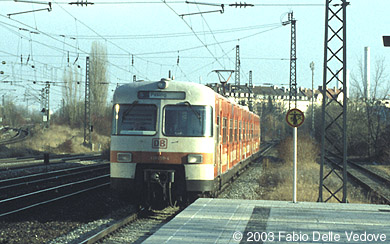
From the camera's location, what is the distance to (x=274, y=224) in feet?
29.9

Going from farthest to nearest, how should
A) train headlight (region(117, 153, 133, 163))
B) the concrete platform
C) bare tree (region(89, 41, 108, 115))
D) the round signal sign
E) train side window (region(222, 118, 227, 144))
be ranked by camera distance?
bare tree (region(89, 41, 108, 115)) < train side window (region(222, 118, 227, 144)) < the round signal sign < train headlight (region(117, 153, 133, 163)) < the concrete platform

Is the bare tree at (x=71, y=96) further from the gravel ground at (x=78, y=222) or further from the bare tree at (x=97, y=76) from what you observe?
the gravel ground at (x=78, y=222)

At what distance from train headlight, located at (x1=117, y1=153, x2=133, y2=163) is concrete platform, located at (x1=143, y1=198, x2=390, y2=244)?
1.77 metres

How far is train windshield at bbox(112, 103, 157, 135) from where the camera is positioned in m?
11.9

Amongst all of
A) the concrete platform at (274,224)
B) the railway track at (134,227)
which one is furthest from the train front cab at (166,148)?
the concrete platform at (274,224)

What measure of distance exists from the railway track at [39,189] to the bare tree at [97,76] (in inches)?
1533

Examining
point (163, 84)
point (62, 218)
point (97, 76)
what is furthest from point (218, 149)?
point (97, 76)

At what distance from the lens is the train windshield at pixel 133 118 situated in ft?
39.1

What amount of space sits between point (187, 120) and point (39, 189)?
7.45m

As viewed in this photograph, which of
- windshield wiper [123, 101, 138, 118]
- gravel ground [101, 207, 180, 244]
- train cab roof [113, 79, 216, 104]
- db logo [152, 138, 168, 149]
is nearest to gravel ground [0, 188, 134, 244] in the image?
gravel ground [101, 207, 180, 244]

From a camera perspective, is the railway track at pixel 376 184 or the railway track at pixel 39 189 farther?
the railway track at pixel 376 184

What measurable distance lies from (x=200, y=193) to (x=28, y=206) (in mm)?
4328

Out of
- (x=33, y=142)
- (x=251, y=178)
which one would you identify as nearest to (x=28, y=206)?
(x=251, y=178)

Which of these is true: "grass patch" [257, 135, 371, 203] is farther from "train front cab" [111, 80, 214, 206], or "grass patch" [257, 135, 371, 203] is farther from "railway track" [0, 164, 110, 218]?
"railway track" [0, 164, 110, 218]
